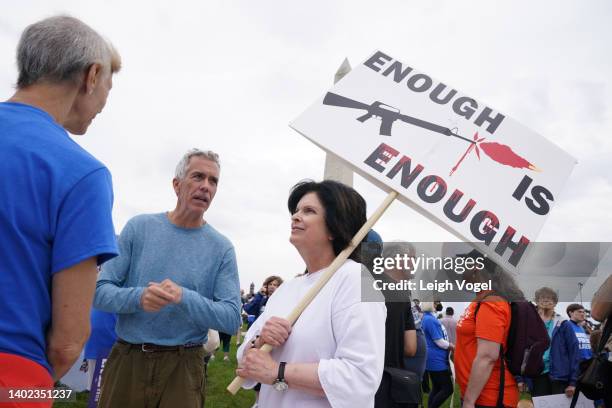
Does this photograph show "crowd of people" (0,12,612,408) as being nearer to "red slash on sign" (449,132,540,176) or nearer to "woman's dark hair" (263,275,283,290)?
"red slash on sign" (449,132,540,176)

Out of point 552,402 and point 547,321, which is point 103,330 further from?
point 547,321

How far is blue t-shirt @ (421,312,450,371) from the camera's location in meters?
6.92

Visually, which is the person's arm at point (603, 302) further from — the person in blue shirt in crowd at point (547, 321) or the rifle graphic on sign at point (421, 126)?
the person in blue shirt in crowd at point (547, 321)

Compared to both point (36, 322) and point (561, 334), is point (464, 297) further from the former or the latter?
point (561, 334)

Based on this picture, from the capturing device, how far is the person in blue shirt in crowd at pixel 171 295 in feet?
8.13

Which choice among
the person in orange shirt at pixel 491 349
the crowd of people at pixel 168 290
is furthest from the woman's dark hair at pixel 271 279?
the person in orange shirt at pixel 491 349

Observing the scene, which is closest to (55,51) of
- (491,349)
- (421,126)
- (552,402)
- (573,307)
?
(421,126)

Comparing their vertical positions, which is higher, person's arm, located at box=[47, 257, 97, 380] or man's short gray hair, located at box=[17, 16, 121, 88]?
man's short gray hair, located at box=[17, 16, 121, 88]

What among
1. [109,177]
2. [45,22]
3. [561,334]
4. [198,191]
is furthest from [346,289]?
[561,334]

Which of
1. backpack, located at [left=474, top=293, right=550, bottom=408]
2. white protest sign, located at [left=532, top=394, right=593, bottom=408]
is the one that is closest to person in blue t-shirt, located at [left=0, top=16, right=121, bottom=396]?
backpack, located at [left=474, top=293, right=550, bottom=408]

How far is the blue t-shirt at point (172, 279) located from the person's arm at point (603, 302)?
2.19 metres

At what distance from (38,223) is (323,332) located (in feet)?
3.73

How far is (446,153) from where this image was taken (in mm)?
2607

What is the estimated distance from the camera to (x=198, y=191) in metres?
2.81
